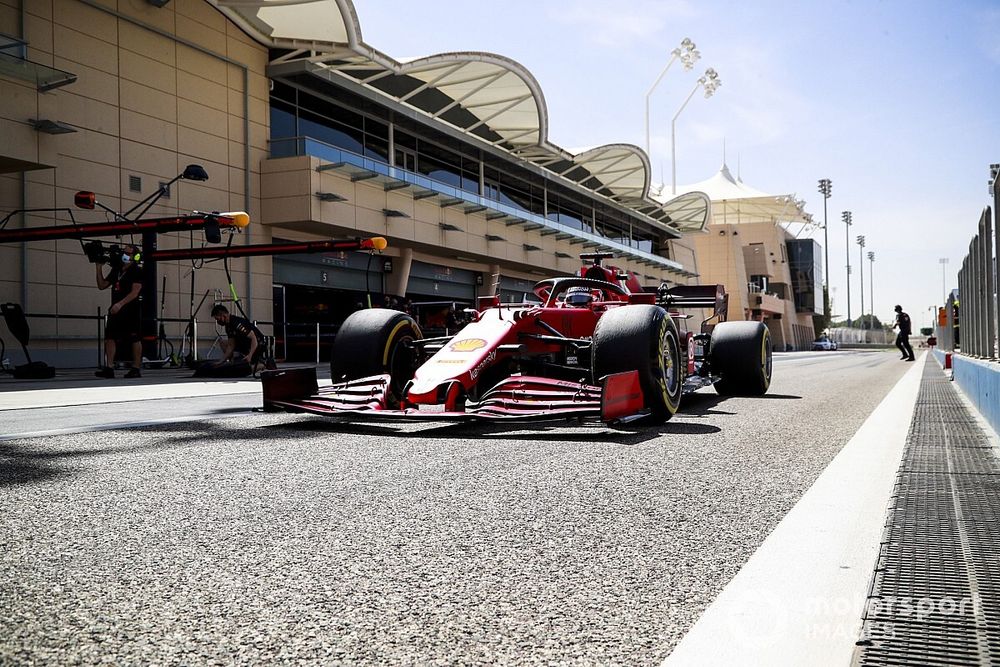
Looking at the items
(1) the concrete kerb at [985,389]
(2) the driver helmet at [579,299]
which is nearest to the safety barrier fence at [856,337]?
(1) the concrete kerb at [985,389]

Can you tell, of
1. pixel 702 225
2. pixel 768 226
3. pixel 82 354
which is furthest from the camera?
pixel 768 226

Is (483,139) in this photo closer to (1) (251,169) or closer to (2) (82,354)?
(1) (251,169)

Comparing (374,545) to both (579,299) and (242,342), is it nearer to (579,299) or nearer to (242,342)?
(579,299)

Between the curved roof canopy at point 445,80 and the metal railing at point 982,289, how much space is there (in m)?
16.5

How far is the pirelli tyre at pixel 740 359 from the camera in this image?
9508mm

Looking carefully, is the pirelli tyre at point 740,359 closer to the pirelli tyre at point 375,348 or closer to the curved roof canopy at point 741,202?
the pirelli tyre at point 375,348

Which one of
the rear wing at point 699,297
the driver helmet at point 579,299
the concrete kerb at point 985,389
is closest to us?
the concrete kerb at point 985,389

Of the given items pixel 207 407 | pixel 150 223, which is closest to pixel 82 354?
pixel 150 223

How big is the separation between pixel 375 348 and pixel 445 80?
22.0 meters

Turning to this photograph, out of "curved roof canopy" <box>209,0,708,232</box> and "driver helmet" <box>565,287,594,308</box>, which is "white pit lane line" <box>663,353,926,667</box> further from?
"curved roof canopy" <box>209,0,708,232</box>

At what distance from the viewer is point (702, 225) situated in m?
60.7

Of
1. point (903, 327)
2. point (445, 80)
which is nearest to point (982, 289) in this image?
point (903, 327)

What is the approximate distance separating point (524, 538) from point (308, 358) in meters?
21.4

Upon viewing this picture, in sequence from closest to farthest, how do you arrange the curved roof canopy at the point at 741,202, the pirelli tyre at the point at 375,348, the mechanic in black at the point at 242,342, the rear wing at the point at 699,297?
1. the pirelli tyre at the point at 375,348
2. the rear wing at the point at 699,297
3. the mechanic in black at the point at 242,342
4. the curved roof canopy at the point at 741,202
